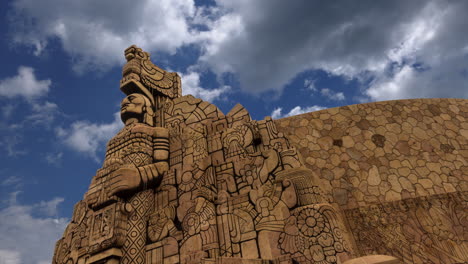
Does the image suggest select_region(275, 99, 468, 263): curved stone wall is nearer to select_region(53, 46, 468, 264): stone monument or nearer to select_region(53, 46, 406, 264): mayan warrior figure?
select_region(53, 46, 468, 264): stone monument

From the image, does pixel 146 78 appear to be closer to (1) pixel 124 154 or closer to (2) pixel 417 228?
(1) pixel 124 154

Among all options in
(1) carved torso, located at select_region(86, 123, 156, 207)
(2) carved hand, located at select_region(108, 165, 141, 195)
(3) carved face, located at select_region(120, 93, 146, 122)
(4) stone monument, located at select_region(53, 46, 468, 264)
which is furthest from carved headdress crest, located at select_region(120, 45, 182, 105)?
(2) carved hand, located at select_region(108, 165, 141, 195)

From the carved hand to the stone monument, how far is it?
18 mm

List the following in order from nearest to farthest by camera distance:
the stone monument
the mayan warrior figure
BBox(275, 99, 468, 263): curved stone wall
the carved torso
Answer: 1. the mayan warrior figure
2. the stone monument
3. BBox(275, 99, 468, 263): curved stone wall
4. the carved torso

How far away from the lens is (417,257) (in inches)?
218

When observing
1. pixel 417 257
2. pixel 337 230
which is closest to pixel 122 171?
pixel 337 230

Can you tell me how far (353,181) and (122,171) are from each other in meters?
4.41

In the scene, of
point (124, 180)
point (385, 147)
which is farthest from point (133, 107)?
point (385, 147)

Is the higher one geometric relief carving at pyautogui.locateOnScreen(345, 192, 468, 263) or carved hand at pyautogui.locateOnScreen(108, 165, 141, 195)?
carved hand at pyautogui.locateOnScreen(108, 165, 141, 195)

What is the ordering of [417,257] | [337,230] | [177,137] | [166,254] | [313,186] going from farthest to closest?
[177,137] < [417,257] < [166,254] < [313,186] < [337,230]

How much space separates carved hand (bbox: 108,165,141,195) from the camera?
5.54 metres

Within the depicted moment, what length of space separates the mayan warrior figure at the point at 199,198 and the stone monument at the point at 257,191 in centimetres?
2

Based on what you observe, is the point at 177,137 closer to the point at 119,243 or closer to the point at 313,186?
the point at 119,243

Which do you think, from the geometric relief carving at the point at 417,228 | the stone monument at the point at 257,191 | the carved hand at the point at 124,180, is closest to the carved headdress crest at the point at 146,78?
the stone monument at the point at 257,191
